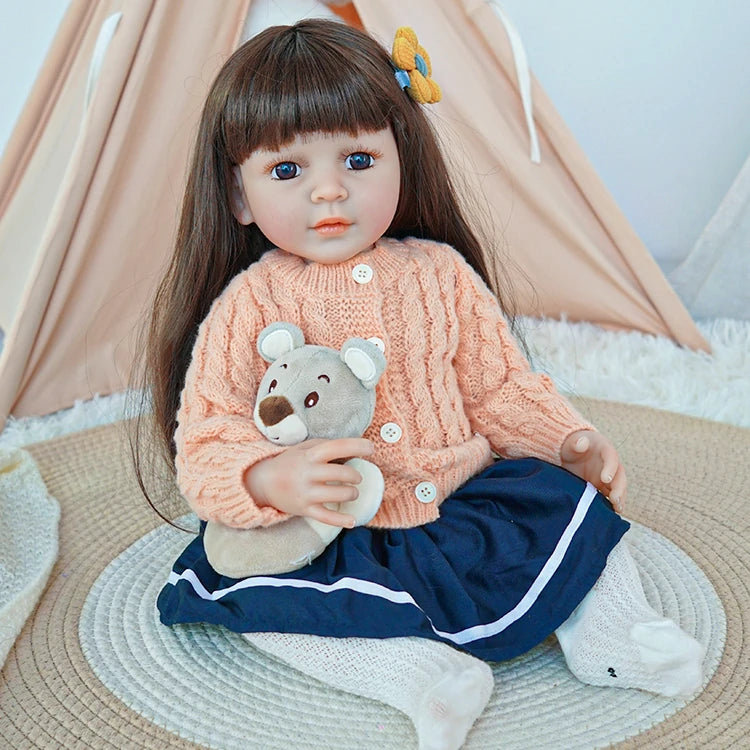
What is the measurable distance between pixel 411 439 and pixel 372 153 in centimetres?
29

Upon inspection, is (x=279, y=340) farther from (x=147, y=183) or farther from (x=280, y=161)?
A: (x=147, y=183)

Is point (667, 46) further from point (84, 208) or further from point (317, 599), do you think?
point (317, 599)

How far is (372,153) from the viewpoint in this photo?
0.97 meters

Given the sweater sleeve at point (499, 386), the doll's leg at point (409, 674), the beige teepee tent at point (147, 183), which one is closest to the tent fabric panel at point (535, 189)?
the beige teepee tent at point (147, 183)

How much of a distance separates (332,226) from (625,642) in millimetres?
477

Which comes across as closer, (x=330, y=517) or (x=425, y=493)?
(x=330, y=517)

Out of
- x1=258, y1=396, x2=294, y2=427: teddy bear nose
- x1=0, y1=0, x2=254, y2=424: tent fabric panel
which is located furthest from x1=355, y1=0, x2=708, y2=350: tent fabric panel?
x1=258, y1=396, x2=294, y2=427: teddy bear nose

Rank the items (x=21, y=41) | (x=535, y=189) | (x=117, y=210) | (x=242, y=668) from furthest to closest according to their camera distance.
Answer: (x=21, y=41)
(x=535, y=189)
(x=117, y=210)
(x=242, y=668)

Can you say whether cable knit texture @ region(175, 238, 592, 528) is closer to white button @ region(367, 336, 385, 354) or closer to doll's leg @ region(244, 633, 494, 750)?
white button @ region(367, 336, 385, 354)

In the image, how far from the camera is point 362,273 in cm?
100

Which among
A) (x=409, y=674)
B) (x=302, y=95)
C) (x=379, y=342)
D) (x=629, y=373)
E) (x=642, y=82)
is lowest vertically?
(x=629, y=373)

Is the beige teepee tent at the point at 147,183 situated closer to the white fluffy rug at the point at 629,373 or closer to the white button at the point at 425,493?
the white fluffy rug at the point at 629,373

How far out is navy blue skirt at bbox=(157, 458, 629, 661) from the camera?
89cm

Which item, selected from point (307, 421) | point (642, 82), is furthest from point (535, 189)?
point (307, 421)
